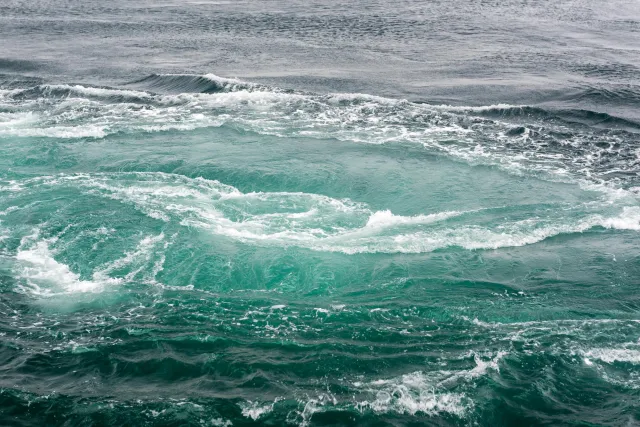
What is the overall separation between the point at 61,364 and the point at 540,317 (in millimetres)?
15174

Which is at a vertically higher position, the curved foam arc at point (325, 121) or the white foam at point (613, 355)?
the curved foam arc at point (325, 121)

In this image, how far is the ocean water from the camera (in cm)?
1656

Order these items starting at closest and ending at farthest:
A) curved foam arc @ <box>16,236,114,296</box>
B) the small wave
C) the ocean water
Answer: the ocean water
curved foam arc @ <box>16,236,114,296</box>
the small wave

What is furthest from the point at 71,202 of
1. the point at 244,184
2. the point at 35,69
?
the point at 35,69

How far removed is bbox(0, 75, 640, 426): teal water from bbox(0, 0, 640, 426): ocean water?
3.8 inches

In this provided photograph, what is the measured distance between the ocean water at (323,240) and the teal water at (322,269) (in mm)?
97

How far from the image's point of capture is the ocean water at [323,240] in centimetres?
1656

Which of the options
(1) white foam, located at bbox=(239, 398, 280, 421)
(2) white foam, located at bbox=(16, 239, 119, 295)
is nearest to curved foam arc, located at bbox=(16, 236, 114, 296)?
(2) white foam, located at bbox=(16, 239, 119, 295)

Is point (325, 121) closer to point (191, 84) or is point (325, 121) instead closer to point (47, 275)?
point (191, 84)

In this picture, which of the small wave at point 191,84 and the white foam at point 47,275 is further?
the small wave at point 191,84

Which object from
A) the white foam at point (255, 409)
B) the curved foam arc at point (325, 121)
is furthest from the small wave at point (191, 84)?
the white foam at point (255, 409)

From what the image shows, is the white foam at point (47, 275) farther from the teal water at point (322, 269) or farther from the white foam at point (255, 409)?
the white foam at point (255, 409)

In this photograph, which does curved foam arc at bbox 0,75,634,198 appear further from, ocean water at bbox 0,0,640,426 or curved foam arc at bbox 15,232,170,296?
curved foam arc at bbox 15,232,170,296

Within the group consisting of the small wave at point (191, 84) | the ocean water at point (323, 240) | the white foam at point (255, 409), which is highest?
the small wave at point (191, 84)
